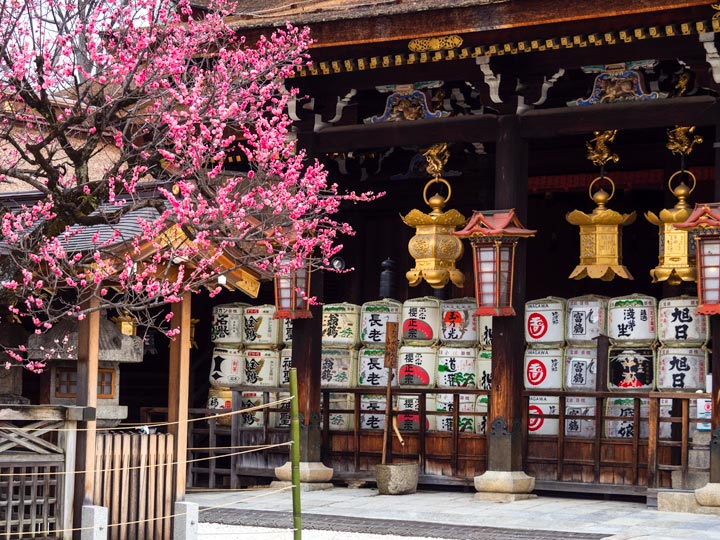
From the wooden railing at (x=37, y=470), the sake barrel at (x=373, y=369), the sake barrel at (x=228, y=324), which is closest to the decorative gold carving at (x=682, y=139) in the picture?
the sake barrel at (x=373, y=369)

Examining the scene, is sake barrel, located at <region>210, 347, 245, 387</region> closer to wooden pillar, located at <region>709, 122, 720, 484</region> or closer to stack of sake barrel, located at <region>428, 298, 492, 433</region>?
stack of sake barrel, located at <region>428, 298, 492, 433</region>

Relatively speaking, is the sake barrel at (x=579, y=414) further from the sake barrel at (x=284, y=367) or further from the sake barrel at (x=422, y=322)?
the sake barrel at (x=284, y=367)

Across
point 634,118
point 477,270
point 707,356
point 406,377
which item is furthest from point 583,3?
point 406,377

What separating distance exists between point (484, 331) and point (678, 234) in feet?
9.15

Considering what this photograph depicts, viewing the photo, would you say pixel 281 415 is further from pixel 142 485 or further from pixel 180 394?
pixel 142 485

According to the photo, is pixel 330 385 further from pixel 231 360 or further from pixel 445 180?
pixel 445 180

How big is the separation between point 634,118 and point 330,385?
548 cm

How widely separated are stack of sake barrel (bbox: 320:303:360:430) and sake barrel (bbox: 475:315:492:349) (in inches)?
71.5

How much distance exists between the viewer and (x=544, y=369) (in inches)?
677

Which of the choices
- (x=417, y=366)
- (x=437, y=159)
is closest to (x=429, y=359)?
(x=417, y=366)

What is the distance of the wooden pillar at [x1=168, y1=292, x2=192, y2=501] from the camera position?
41.9ft

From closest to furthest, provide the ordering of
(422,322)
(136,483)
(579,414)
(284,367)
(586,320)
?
(136,483)
(579,414)
(586,320)
(422,322)
(284,367)

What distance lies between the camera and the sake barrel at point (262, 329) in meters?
19.5

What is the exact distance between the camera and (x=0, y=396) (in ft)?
42.3
